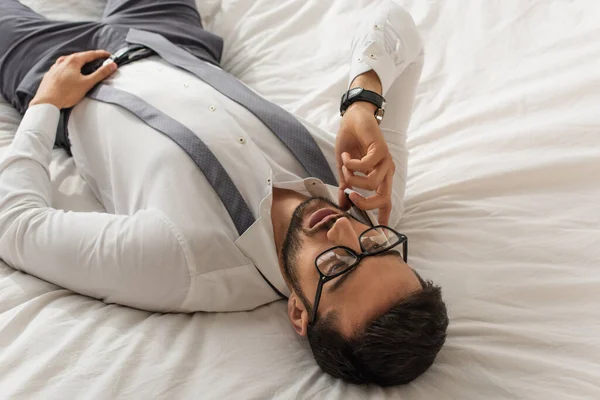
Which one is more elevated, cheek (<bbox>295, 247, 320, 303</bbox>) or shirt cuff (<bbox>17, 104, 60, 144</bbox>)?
shirt cuff (<bbox>17, 104, 60, 144</bbox>)

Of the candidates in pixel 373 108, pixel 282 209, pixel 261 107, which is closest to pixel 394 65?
pixel 373 108

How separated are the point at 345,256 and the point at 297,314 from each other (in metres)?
0.14

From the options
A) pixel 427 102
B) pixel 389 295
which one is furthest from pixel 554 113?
pixel 389 295

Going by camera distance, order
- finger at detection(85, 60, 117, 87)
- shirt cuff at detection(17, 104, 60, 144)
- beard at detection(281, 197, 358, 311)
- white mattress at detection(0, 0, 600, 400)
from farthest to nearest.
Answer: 1. finger at detection(85, 60, 117, 87)
2. shirt cuff at detection(17, 104, 60, 144)
3. beard at detection(281, 197, 358, 311)
4. white mattress at detection(0, 0, 600, 400)

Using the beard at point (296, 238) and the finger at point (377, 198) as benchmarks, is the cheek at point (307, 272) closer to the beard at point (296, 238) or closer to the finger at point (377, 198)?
the beard at point (296, 238)

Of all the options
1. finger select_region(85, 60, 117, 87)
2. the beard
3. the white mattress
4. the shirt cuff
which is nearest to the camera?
the white mattress

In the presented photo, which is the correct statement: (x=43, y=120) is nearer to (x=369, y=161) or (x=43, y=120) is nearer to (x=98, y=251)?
(x=98, y=251)

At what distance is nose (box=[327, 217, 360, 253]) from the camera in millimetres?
888

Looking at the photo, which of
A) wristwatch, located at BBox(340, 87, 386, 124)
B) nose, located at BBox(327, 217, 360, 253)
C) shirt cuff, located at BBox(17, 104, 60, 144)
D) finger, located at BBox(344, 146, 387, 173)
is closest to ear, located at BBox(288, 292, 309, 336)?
nose, located at BBox(327, 217, 360, 253)

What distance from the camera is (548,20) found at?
141 centimetres

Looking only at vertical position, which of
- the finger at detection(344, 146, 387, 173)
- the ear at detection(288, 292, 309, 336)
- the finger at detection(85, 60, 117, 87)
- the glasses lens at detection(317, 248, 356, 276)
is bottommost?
the ear at detection(288, 292, 309, 336)

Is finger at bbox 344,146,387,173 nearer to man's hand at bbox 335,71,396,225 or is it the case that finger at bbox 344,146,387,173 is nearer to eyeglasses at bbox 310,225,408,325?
man's hand at bbox 335,71,396,225

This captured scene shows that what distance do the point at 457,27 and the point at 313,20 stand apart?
412 mm

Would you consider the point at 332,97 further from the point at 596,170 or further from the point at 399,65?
the point at 596,170
